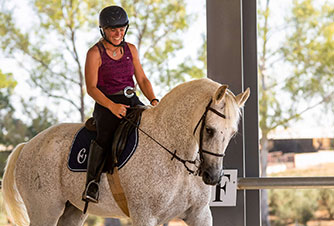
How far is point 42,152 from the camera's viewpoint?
11.6ft

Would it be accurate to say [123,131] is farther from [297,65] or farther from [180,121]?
[297,65]

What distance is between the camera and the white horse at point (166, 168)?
2.71 metres

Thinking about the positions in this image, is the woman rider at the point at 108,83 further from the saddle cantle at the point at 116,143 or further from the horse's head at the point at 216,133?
the horse's head at the point at 216,133

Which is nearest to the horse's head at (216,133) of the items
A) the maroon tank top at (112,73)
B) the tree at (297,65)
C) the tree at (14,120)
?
the maroon tank top at (112,73)

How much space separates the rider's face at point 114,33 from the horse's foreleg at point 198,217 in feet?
3.60

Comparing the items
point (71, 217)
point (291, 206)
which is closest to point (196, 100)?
point (71, 217)

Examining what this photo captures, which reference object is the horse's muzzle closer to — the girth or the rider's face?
the girth

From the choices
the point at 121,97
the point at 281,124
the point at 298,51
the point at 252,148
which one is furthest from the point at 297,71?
the point at 121,97

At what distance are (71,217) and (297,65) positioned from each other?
15.8 feet

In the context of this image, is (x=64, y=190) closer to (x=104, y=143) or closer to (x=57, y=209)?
(x=57, y=209)

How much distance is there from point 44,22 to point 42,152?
5.55 meters

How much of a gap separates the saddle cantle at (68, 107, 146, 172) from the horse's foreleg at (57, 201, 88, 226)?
1.45ft

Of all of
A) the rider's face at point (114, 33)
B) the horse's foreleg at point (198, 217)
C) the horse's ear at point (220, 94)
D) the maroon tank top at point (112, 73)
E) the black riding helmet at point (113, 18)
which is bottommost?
the horse's foreleg at point (198, 217)

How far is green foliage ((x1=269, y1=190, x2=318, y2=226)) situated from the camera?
7.95 m
